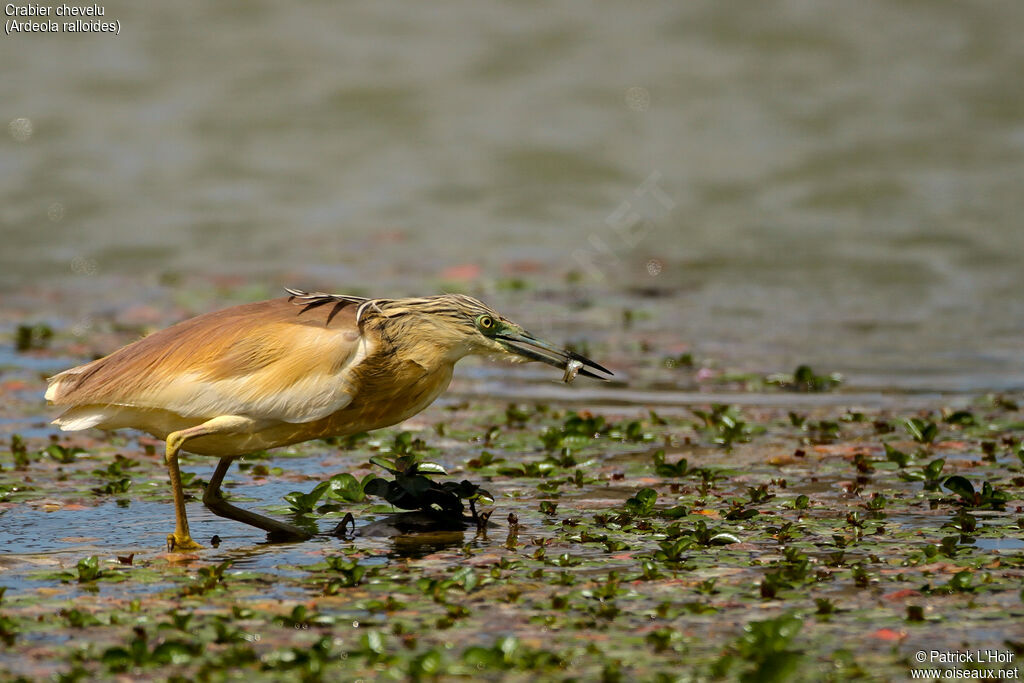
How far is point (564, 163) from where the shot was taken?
20.1 m

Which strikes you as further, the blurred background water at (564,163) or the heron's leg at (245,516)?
the blurred background water at (564,163)

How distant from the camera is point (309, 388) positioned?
6.19 m

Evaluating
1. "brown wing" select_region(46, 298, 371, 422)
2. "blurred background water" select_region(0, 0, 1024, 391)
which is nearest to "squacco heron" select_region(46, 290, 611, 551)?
"brown wing" select_region(46, 298, 371, 422)

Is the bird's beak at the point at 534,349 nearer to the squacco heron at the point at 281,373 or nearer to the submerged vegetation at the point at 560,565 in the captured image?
the squacco heron at the point at 281,373

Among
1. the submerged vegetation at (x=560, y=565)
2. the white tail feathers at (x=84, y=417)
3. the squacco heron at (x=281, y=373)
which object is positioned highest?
the squacco heron at (x=281, y=373)

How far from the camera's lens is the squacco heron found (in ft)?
20.4

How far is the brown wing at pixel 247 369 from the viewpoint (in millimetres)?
6215

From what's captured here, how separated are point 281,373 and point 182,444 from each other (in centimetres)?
55

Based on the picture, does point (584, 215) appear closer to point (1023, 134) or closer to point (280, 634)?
point (1023, 134)

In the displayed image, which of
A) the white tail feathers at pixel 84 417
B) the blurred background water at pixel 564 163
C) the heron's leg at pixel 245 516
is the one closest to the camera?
the white tail feathers at pixel 84 417

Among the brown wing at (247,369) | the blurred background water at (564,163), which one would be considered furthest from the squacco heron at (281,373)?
the blurred background water at (564,163)

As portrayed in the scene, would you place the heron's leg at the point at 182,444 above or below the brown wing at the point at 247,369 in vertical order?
below

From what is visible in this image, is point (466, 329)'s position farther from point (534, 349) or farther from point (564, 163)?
point (564, 163)

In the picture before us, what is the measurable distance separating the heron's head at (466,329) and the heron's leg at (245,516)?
110 centimetres
